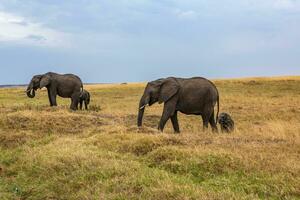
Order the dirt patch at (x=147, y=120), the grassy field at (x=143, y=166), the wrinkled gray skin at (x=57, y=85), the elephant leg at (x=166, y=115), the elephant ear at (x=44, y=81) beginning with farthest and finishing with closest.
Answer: the wrinkled gray skin at (x=57, y=85) < the elephant ear at (x=44, y=81) < the dirt patch at (x=147, y=120) < the elephant leg at (x=166, y=115) < the grassy field at (x=143, y=166)

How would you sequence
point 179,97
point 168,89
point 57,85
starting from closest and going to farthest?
point 168,89 → point 179,97 → point 57,85

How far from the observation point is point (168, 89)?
17359 mm

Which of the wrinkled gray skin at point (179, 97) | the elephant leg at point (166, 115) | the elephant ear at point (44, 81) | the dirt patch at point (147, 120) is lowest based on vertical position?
the dirt patch at point (147, 120)

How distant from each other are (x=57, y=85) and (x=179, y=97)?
8.25m

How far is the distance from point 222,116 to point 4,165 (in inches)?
367

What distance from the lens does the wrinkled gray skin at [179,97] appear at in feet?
56.8

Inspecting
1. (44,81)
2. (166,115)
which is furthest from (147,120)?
(44,81)

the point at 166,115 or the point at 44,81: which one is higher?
the point at 44,81

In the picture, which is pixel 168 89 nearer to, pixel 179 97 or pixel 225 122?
pixel 179 97

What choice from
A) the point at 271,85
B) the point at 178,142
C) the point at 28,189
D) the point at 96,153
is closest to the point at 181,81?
the point at 178,142

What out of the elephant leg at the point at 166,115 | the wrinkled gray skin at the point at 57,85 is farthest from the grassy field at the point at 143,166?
the wrinkled gray skin at the point at 57,85

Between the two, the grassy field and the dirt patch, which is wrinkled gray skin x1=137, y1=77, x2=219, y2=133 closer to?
the dirt patch

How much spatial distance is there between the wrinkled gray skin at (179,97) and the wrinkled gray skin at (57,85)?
7.30m

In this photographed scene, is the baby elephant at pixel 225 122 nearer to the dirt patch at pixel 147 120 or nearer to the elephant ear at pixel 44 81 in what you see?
the dirt patch at pixel 147 120
